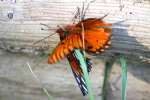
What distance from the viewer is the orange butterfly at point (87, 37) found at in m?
0.99

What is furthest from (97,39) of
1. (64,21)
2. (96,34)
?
(64,21)

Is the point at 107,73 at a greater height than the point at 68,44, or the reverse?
the point at 68,44

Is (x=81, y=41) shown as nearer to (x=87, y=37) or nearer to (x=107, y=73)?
(x=87, y=37)

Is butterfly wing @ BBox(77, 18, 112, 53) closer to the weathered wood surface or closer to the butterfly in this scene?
the butterfly

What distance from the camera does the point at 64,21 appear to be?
1.24m

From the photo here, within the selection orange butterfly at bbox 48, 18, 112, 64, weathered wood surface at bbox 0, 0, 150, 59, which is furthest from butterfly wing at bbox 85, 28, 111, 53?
weathered wood surface at bbox 0, 0, 150, 59

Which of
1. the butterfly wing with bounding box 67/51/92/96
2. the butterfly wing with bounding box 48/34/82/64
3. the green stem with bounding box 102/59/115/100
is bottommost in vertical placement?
the green stem with bounding box 102/59/115/100

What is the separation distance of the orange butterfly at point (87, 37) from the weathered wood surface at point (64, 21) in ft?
0.57

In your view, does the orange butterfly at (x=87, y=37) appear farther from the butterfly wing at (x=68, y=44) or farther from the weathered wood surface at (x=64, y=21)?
the weathered wood surface at (x=64, y=21)

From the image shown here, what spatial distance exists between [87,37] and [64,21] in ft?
0.80

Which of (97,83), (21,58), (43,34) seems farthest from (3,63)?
(97,83)

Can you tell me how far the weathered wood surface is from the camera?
1.19m

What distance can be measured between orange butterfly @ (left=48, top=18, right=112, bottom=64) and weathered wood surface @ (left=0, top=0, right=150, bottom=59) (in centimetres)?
17

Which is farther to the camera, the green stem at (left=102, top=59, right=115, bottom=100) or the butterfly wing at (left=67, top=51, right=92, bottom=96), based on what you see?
the green stem at (left=102, top=59, right=115, bottom=100)
